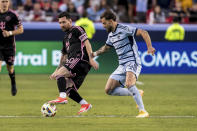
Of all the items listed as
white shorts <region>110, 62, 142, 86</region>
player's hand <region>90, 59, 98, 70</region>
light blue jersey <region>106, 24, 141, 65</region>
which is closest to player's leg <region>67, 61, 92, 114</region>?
player's hand <region>90, 59, 98, 70</region>

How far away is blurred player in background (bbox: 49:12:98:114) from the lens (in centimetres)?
1159

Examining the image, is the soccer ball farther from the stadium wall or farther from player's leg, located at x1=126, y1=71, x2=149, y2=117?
the stadium wall

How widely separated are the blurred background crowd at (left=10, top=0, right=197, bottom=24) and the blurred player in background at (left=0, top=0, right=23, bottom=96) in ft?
27.1

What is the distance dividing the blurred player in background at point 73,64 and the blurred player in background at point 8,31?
2.19m

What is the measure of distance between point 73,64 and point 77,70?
0.15 meters

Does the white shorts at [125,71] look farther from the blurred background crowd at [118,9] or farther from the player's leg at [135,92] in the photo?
the blurred background crowd at [118,9]

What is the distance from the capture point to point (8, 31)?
1405cm

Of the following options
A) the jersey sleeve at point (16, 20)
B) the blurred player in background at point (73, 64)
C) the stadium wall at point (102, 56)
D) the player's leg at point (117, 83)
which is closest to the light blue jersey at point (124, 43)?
the player's leg at point (117, 83)

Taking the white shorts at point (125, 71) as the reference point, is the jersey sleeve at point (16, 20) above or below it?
above

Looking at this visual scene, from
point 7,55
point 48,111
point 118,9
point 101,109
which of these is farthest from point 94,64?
point 118,9

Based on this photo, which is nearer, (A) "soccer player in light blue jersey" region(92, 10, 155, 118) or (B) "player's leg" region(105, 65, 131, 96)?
(A) "soccer player in light blue jersey" region(92, 10, 155, 118)

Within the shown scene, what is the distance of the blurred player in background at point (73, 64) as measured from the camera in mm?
11586

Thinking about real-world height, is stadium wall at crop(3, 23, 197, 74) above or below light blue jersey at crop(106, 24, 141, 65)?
below

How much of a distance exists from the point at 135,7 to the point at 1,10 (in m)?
11.3
